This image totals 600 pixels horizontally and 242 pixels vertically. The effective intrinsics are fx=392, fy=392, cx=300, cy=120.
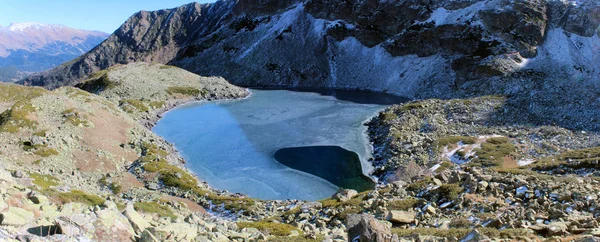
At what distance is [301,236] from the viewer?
1809cm

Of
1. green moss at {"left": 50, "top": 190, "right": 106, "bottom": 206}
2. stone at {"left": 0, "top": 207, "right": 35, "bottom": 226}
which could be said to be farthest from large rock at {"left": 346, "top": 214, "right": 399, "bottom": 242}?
green moss at {"left": 50, "top": 190, "right": 106, "bottom": 206}

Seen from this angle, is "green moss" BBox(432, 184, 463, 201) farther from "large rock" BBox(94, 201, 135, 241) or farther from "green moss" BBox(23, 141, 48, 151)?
"green moss" BBox(23, 141, 48, 151)

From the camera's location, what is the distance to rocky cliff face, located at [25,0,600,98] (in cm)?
8675

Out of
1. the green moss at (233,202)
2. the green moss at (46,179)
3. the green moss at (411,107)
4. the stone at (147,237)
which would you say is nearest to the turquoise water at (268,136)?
the green moss at (233,202)

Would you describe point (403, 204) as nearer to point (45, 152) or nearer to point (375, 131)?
point (45, 152)

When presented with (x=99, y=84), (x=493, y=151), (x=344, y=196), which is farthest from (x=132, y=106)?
(x=493, y=151)

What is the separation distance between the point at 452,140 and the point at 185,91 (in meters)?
67.3

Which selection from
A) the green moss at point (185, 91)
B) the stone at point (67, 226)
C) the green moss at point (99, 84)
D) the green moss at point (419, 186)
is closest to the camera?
the stone at point (67, 226)

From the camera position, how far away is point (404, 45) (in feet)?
365

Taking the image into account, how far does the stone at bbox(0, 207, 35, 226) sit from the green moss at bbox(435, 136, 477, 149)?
4335cm

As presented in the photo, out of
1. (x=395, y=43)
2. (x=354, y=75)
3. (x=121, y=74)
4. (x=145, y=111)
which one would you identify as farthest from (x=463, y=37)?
(x=121, y=74)

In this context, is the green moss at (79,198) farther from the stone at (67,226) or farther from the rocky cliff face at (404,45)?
the rocky cliff face at (404,45)

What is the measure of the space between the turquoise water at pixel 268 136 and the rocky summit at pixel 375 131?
3.53m

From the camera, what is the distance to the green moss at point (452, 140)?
48.4 meters
